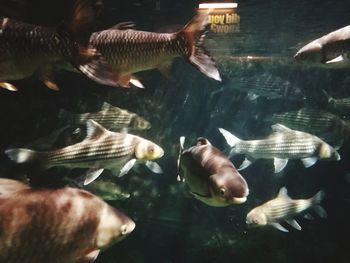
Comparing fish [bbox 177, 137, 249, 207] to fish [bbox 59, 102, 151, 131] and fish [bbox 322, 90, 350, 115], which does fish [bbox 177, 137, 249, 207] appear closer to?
fish [bbox 59, 102, 151, 131]

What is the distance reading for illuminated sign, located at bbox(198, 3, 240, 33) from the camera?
11500 millimetres

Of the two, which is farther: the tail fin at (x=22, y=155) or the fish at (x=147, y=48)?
the tail fin at (x=22, y=155)

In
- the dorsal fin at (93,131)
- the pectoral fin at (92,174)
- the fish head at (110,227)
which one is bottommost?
the pectoral fin at (92,174)

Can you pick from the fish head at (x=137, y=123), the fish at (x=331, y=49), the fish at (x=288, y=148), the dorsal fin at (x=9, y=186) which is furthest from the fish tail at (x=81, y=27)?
the fish at (x=288, y=148)

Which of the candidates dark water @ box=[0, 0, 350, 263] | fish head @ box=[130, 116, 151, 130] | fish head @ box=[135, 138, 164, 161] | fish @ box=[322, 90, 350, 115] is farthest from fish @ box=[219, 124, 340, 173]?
fish @ box=[322, 90, 350, 115]

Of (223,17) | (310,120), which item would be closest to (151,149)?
(310,120)

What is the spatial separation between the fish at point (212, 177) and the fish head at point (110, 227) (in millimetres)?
1418

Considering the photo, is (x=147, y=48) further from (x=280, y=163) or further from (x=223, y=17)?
(x=223, y=17)

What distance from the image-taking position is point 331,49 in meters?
4.96

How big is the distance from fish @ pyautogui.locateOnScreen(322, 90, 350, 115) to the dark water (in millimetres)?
1399

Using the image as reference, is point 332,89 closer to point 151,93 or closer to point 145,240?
point 151,93

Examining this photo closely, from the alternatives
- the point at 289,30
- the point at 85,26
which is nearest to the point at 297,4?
the point at 289,30

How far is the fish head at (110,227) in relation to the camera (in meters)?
2.93

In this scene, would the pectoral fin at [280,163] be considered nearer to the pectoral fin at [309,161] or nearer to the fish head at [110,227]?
the pectoral fin at [309,161]
